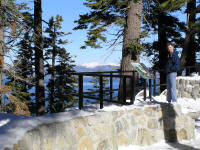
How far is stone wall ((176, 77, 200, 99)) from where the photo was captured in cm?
1059

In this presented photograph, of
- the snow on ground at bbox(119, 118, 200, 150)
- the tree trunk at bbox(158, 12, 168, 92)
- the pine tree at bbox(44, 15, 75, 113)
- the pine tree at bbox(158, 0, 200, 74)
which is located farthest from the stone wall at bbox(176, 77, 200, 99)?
the pine tree at bbox(44, 15, 75, 113)

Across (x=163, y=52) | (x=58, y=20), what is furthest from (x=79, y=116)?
(x=58, y=20)

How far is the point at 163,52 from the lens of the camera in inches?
708

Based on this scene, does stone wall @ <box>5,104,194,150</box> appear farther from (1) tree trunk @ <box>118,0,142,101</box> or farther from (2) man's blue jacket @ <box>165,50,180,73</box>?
(1) tree trunk @ <box>118,0,142,101</box>

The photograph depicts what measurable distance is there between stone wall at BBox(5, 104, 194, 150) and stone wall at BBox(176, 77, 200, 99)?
3.30 m

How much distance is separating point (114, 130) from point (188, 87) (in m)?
6.11

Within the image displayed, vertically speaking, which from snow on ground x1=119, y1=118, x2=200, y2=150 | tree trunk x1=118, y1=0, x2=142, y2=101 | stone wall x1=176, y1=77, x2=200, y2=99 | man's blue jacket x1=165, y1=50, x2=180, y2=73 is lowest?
snow on ground x1=119, y1=118, x2=200, y2=150

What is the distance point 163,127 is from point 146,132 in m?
0.68

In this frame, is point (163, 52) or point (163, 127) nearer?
point (163, 127)

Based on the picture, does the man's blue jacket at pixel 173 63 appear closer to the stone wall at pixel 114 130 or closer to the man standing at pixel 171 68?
the man standing at pixel 171 68

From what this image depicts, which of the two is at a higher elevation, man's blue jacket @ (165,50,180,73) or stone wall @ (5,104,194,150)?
man's blue jacket @ (165,50,180,73)

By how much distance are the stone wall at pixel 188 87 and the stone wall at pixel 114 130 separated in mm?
3296

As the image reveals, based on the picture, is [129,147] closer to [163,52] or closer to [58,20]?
[163,52]

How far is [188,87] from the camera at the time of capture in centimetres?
1076
